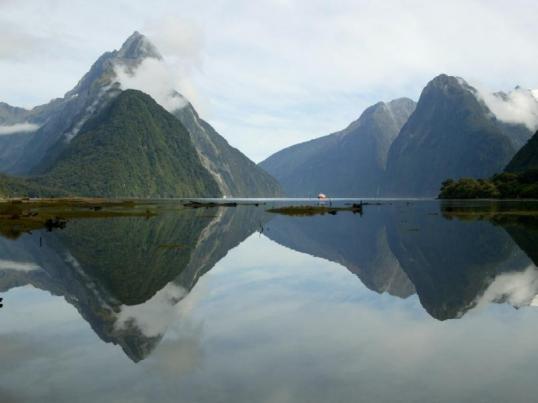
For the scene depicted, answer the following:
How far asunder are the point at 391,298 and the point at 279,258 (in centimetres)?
2496

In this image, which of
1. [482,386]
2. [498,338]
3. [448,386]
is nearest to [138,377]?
[448,386]

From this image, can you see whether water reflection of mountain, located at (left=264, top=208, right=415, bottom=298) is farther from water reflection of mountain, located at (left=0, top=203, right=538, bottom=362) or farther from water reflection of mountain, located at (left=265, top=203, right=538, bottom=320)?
water reflection of mountain, located at (left=0, top=203, right=538, bottom=362)

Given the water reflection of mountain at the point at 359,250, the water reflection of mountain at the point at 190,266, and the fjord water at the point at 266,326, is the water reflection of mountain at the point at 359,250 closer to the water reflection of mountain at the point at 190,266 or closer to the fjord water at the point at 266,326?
the water reflection of mountain at the point at 190,266

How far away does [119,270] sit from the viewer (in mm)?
43062

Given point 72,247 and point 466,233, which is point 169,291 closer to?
point 72,247

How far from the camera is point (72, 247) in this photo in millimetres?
58938

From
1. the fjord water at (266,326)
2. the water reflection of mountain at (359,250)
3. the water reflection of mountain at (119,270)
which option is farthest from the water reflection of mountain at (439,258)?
the water reflection of mountain at (119,270)

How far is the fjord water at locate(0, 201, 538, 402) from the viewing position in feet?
53.8

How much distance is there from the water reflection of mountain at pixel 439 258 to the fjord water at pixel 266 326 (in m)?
0.27

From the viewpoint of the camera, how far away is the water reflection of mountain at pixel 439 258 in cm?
3366

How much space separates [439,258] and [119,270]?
103ft

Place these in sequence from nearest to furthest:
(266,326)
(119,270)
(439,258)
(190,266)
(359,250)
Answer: (266,326)
(119,270)
(190,266)
(439,258)
(359,250)

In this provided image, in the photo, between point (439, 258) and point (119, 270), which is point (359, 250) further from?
point (119, 270)

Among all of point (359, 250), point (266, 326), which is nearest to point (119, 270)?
point (266, 326)
